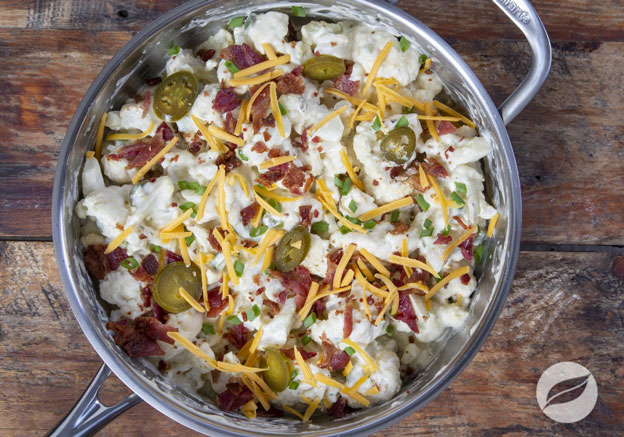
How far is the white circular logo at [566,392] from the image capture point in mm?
2480

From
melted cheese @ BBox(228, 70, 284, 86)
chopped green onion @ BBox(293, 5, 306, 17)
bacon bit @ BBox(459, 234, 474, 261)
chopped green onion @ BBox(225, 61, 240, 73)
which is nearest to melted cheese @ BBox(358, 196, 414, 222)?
bacon bit @ BBox(459, 234, 474, 261)

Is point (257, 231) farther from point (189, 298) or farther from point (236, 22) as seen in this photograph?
point (236, 22)

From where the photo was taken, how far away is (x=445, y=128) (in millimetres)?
2062

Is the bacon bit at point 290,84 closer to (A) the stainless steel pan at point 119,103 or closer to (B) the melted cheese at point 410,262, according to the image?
(A) the stainless steel pan at point 119,103

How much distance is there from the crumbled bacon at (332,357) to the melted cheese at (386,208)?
1.68 feet

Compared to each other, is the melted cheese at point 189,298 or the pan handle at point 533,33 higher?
the pan handle at point 533,33

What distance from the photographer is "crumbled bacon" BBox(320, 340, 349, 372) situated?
6.91 feet

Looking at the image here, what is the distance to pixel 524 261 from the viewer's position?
8.12ft

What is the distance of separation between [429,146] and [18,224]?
180 centimetres

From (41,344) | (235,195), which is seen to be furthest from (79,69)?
(41,344)

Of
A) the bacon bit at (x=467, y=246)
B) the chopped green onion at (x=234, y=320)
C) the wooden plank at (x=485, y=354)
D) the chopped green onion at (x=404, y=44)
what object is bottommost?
the wooden plank at (x=485, y=354)

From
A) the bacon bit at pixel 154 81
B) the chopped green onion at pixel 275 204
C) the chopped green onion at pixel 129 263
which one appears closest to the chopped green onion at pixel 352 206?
the chopped green onion at pixel 275 204

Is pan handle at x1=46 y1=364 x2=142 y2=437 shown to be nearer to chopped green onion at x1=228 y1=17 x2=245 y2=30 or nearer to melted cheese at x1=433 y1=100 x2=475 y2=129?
chopped green onion at x1=228 y1=17 x2=245 y2=30

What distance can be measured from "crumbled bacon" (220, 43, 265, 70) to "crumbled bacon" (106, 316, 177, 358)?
1.02m
